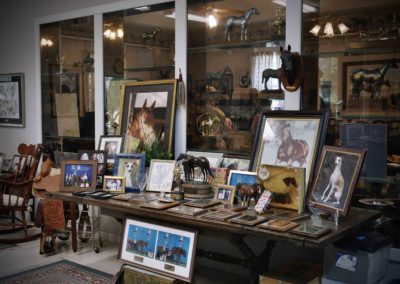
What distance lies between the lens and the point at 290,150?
3.15 m

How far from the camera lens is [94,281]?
371 cm

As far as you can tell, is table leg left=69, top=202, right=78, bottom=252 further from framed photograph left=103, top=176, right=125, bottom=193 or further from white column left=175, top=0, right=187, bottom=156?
white column left=175, top=0, right=187, bottom=156

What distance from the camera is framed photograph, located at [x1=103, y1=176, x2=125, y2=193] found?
3.58 m

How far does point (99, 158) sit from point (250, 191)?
1648mm

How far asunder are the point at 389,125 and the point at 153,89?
6.85 ft

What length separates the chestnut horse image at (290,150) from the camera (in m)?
3.09

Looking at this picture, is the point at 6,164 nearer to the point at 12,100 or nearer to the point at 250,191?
the point at 12,100

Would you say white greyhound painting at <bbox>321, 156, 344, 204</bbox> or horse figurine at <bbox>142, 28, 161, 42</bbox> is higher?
horse figurine at <bbox>142, 28, 161, 42</bbox>

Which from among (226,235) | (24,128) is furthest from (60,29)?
(226,235)

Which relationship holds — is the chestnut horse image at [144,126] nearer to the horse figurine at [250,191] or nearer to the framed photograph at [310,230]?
the horse figurine at [250,191]

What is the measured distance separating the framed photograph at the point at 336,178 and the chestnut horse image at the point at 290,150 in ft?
0.66

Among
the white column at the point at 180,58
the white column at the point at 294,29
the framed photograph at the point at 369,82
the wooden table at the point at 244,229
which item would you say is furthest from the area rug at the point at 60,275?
the framed photograph at the point at 369,82

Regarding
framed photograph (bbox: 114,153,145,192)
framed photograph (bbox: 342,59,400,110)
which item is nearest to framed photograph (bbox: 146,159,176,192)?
framed photograph (bbox: 114,153,145,192)

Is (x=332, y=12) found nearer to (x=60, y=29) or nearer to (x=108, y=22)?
(x=108, y=22)
